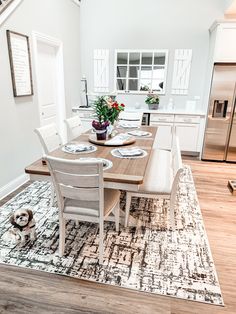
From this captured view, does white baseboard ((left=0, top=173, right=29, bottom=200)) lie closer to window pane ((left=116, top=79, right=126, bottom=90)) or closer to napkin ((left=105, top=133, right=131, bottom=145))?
napkin ((left=105, top=133, right=131, bottom=145))

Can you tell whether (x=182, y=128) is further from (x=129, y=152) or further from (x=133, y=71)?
(x=129, y=152)

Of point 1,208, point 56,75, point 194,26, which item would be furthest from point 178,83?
point 1,208

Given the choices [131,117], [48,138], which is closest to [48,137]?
[48,138]

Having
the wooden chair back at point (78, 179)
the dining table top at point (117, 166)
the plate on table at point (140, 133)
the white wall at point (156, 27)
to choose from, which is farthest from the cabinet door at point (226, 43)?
the wooden chair back at point (78, 179)

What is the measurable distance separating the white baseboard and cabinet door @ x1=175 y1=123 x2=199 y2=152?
2.94 m

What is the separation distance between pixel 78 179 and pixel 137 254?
91 cm

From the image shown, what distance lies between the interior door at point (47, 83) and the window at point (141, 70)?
144 cm

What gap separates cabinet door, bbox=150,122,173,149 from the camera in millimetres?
4547

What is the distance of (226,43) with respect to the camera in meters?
3.80

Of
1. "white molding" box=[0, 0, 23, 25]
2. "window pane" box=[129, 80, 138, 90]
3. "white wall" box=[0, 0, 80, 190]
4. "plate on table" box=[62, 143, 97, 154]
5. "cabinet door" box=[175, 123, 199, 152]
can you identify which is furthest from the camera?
"window pane" box=[129, 80, 138, 90]

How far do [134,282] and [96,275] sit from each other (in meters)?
0.30

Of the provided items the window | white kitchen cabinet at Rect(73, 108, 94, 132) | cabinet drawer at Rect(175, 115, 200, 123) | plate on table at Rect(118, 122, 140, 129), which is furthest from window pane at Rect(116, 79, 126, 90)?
plate on table at Rect(118, 122, 140, 129)

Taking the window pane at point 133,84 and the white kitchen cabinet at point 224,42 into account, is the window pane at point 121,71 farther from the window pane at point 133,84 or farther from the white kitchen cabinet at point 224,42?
the white kitchen cabinet at point 224,42

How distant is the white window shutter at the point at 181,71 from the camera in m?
4.56
